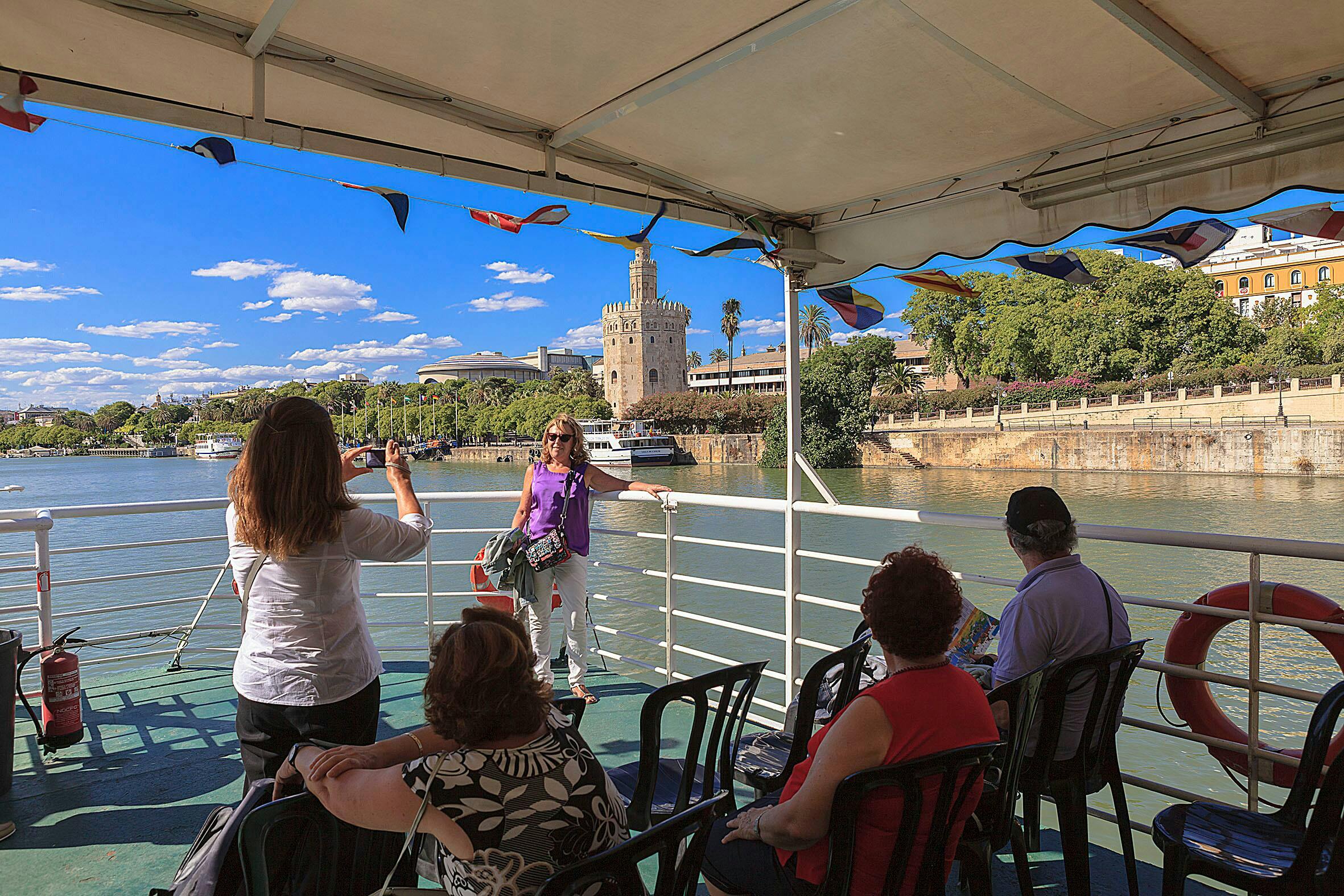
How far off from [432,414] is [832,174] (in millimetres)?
64490

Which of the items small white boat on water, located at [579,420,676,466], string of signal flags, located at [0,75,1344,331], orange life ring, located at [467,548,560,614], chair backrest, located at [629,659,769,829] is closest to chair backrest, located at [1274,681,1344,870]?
chair backrest, located at [629,659,769,829]

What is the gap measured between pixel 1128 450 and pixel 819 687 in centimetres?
3536

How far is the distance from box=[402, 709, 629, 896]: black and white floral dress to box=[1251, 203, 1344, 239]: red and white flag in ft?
7.49

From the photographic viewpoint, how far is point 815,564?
1889cm

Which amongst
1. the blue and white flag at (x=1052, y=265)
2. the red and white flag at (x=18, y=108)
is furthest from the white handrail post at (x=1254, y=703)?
the red and white flag at (x=18, y=108)

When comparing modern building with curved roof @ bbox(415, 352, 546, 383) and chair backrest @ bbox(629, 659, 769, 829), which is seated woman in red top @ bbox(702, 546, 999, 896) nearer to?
chair backrest @ bbox(629, 659, 769, 829)

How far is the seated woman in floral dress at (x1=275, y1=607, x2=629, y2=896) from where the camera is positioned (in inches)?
37.9

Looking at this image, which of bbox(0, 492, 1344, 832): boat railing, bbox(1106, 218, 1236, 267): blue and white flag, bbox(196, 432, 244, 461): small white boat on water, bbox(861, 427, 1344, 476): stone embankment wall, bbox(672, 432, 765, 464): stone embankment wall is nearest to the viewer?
bbox(0, 492, 1344, 832): boat railing

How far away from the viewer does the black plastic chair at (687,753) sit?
133 cm

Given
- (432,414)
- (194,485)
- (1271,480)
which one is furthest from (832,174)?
(432,414)

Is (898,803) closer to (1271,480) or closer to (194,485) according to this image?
(1271,480)

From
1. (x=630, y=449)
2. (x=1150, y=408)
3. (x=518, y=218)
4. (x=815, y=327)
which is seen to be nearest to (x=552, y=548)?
(x=518, y=218)

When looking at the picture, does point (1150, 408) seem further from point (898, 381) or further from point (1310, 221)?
point (1310, 221)

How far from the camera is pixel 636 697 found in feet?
10.7
